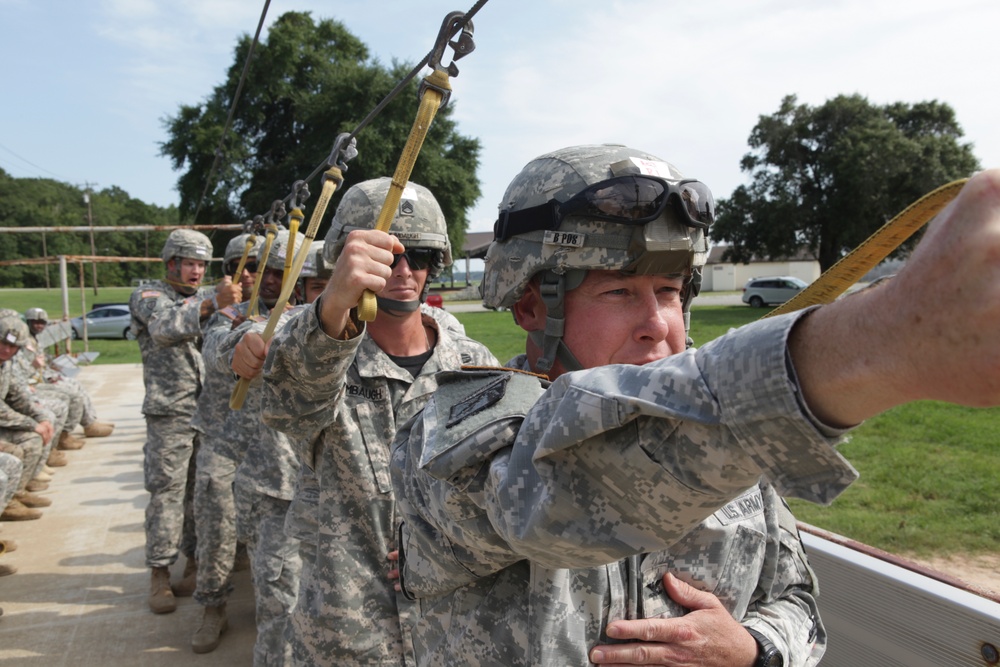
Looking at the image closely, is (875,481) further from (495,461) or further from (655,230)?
(495,461)

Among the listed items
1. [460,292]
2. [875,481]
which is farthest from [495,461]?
[460,292]

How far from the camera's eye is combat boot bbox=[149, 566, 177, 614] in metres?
5.84

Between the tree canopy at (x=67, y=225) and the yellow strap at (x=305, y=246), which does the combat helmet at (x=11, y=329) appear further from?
the tree canopy at (x=67, y=225)

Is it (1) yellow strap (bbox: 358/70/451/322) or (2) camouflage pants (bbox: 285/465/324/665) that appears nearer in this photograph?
(1) yellow strap (bbox: 358/70/451/322)

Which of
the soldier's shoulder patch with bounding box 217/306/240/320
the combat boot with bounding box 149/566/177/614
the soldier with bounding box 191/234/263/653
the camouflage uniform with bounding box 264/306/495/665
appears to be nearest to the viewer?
the camouflage uniform with bounding box 264/306/495/665

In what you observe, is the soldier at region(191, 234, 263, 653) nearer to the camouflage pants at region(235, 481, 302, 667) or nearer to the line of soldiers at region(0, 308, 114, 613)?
the camouflage pants at region(235, 481, 302, 667)

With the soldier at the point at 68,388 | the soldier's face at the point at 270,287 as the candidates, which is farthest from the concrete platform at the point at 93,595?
the soldier's face at the point at 270,287

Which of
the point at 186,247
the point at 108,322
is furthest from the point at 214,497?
the point at 108,322

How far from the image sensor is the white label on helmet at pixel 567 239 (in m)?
1.66

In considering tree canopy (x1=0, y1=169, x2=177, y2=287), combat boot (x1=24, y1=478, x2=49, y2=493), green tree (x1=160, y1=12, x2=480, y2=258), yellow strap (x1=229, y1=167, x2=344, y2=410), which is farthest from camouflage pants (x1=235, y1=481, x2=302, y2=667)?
tree canopy (x1=0, y1=169, x2=177, y2=287)

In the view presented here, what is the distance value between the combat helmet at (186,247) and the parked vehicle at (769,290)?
101 feet

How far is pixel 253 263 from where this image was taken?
6.34m

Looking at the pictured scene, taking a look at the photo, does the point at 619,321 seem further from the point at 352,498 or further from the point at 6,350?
the point at 6,350

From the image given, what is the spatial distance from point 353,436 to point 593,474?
201cm
